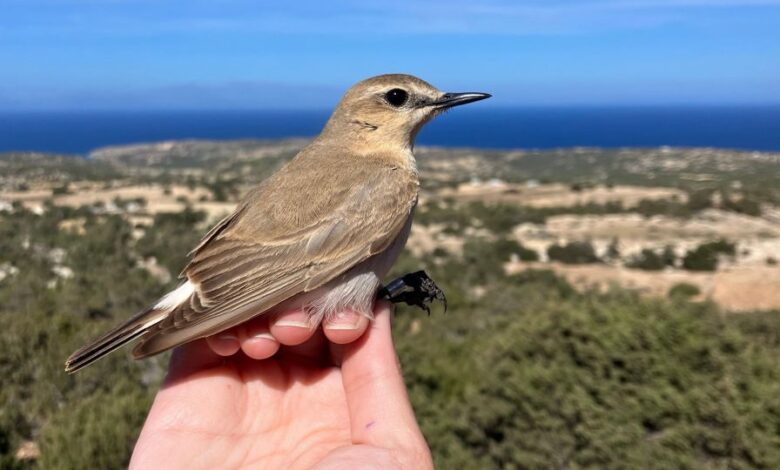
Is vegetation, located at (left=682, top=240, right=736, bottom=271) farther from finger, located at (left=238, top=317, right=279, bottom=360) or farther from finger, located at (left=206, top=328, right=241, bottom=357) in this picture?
finger, located at (left=206, top=328, right=241, bottom=357)

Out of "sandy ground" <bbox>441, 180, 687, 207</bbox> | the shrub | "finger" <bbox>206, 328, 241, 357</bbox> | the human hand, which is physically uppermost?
"finger" <bbox>206, 328, 241, 357</bbox>

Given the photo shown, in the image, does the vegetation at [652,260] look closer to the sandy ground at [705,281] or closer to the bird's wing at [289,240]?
the sandy ground at [705,281]

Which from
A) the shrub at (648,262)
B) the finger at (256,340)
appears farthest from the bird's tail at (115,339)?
Answer: the shrub at (648,262)

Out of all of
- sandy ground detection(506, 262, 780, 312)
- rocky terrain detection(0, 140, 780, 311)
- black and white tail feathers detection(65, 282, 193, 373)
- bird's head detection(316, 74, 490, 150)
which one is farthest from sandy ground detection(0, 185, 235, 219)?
black and white tail feathers detection(65, 282, 193, 373)

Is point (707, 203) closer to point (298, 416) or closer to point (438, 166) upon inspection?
point (298, 416)

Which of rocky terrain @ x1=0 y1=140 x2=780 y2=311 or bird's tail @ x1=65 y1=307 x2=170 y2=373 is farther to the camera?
rocky terrain @ x1=0 y1=140 x2=780 y2=311
